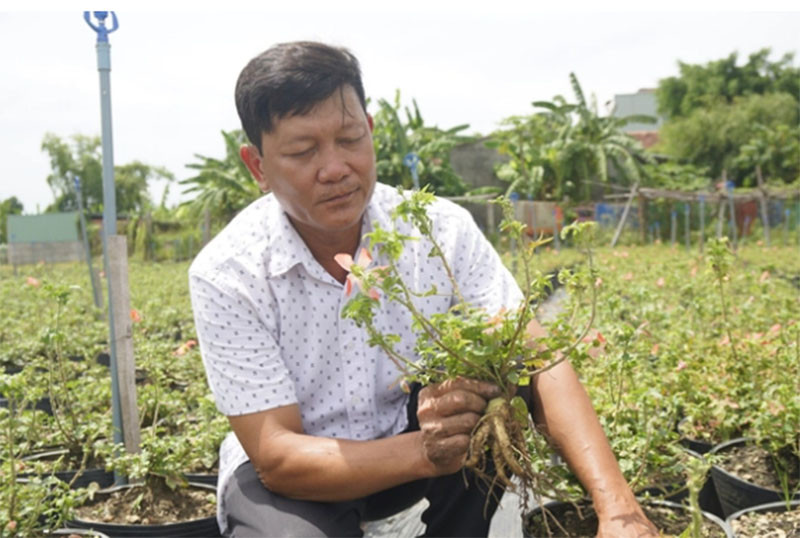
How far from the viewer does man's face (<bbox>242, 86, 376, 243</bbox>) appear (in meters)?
1.75

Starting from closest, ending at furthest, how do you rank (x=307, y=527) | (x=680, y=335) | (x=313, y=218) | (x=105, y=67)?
(x=307, y=527) → (x=313, y=218) → (x=105, y=67) → (x=680, y=335)

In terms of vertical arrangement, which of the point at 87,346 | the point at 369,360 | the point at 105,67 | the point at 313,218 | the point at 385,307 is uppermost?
the point at 105,67

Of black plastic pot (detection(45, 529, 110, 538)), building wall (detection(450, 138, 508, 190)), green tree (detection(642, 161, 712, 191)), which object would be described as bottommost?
black plastic pot (detection(45, 529, 110, 538))

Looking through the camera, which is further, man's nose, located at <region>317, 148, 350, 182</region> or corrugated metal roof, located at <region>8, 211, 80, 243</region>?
corrugated metal roof, located at <region>8, 211, 80, 243</region>

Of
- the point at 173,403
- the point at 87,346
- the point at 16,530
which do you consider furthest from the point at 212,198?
the point at 16,530

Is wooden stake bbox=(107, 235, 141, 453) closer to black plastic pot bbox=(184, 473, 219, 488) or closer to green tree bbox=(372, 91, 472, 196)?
black plastic pot bbox=(184, 473, 219, 488)

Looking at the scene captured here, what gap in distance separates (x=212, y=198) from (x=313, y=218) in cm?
1598

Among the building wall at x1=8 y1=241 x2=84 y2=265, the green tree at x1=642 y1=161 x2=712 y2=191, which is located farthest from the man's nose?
the building wall at x1=8 y1=241 x2=84 y2=265

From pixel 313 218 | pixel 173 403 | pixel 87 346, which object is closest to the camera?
pixel 313 218

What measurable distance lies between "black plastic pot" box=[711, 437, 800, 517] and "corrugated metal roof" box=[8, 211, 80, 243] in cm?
2222

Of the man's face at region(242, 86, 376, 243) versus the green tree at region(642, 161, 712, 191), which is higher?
the green tree at region(642, 161, 712, 191)

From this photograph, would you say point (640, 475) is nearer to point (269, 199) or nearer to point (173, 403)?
point (269, 199)

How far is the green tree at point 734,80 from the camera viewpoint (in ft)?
86.5

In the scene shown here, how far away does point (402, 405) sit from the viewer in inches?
79.1
